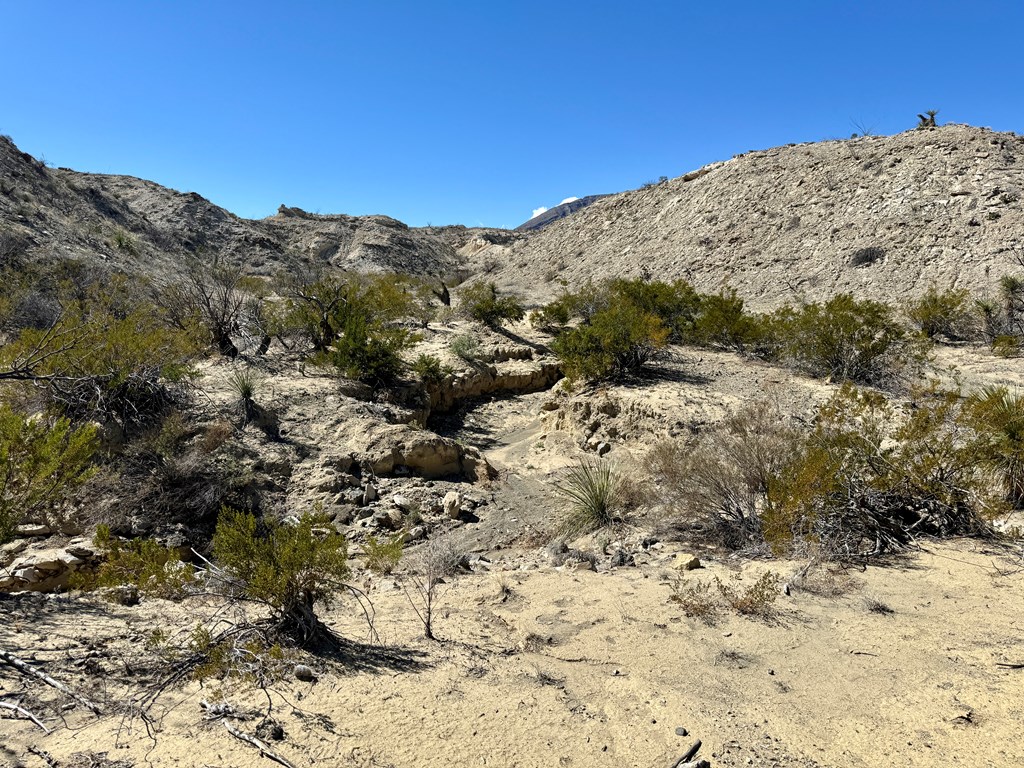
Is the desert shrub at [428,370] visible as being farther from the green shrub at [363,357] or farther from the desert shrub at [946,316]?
the desert shrub at [946,316]

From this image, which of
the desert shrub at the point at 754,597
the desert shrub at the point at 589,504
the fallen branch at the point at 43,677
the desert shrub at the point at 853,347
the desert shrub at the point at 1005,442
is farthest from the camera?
the desert shrub at the point at 853,347

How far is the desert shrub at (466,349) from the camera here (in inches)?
640

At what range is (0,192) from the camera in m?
21.0

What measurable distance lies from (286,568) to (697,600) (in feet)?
11.5

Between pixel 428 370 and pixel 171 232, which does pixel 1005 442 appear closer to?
pixel 428 370

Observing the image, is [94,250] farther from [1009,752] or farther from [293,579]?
[1009,752]

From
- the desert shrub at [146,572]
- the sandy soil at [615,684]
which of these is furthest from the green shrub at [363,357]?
the desert shrub at [146,572]

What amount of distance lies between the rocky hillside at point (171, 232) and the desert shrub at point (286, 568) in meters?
18.9

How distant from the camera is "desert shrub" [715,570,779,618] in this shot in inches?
182

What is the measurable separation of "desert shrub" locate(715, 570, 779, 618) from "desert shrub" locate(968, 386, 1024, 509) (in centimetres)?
318

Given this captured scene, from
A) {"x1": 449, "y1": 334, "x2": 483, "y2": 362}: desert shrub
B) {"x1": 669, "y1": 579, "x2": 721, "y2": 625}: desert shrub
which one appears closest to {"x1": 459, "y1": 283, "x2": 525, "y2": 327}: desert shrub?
{"x1": 449, "y1": 334, "x2": 483, "y2": 362}: desert shrub

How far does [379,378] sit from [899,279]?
20.2 m

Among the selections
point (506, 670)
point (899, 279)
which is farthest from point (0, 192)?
point (899, 279)

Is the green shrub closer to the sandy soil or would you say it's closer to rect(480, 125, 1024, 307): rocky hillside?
the sandy soil
